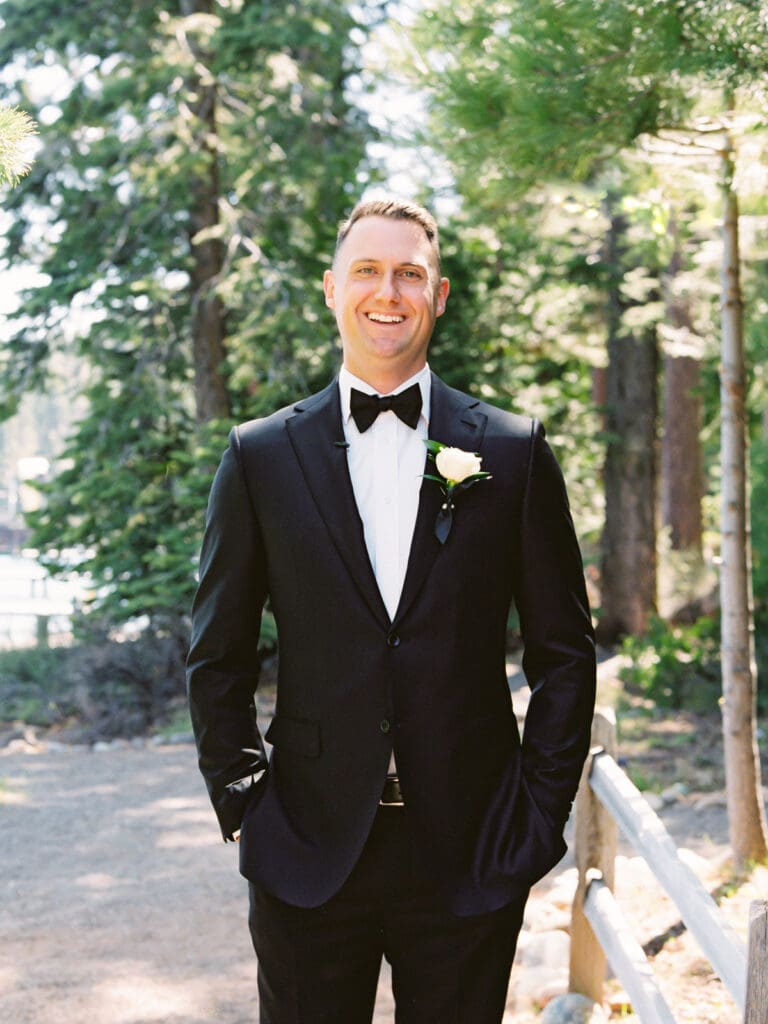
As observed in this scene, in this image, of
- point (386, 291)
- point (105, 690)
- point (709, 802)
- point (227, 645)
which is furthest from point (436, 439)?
point (105, 690)

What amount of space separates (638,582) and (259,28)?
759 cm

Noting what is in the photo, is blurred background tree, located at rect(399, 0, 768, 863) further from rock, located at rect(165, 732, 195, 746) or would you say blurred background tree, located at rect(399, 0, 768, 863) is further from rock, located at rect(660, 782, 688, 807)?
rock, located at rect(165, 732, 195, 746)

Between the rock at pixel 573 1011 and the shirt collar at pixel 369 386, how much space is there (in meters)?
2.44

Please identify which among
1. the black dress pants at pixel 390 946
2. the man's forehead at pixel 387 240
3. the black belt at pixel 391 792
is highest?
the man's forehead at pixel 387 240

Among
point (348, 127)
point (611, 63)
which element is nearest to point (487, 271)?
point (348, 127)

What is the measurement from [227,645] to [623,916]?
81.2 inches

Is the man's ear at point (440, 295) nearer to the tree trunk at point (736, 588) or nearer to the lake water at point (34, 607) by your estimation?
the tree trunk at point (736, 588)

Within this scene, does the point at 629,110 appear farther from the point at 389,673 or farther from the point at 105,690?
the point at 105,690

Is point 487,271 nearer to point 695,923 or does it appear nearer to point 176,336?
point 176,336

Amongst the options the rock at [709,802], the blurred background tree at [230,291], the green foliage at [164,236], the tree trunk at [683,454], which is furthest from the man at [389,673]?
the tree trunk at [683,454]

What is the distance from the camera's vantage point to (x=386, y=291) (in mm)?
2553

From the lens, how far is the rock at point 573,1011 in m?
4.11

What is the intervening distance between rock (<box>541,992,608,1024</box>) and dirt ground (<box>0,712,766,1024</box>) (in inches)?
9.2

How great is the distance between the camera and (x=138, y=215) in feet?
38.7
